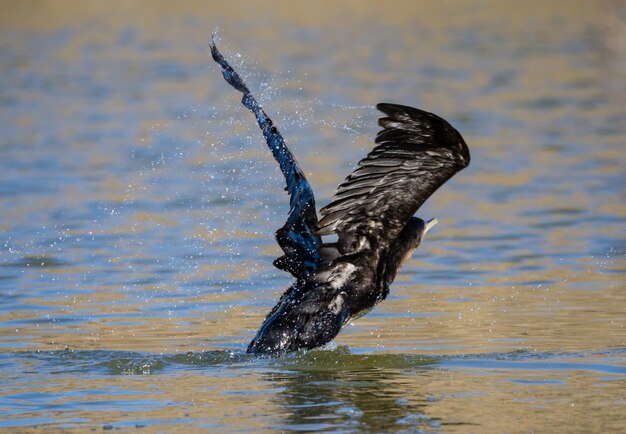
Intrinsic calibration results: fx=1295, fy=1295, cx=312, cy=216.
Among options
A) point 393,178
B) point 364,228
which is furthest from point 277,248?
point 393,178

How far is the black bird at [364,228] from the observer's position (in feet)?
23.7

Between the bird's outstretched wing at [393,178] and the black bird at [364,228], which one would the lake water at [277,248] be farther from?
the bird's outstretched wing at [393,178]

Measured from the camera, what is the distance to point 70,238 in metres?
11.8

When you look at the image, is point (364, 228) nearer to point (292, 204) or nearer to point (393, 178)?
point (393, 178)

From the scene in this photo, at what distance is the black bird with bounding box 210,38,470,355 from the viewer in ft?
23.7

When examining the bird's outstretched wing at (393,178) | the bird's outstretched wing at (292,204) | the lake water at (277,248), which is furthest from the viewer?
the bird's outstretched wing at (393,178)

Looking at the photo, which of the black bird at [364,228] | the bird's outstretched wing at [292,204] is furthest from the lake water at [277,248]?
the bird's outstretched wing at [292,204]

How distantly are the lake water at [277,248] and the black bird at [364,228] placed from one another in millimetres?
294

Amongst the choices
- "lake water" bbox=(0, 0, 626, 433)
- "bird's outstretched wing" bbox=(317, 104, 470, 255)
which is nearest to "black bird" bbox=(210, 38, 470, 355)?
"bird's outstretched wing" bbox=(317, 104, 470, 255)

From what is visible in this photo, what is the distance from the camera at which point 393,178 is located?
7.30 metres

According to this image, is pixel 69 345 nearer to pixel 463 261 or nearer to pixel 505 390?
pixel 505 390

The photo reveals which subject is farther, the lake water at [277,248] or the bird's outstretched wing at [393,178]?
the bird's outstretched wing at [393,178]

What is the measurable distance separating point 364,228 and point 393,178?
1.09 feet

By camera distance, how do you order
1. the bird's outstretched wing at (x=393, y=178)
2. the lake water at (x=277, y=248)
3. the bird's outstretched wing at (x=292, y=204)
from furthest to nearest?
1. the bird's outstretched wing at (x=393, y=178)
2. the bird's outstretched wing at (x=292, y=204)
3. the lake water at (x=277, y=248)
